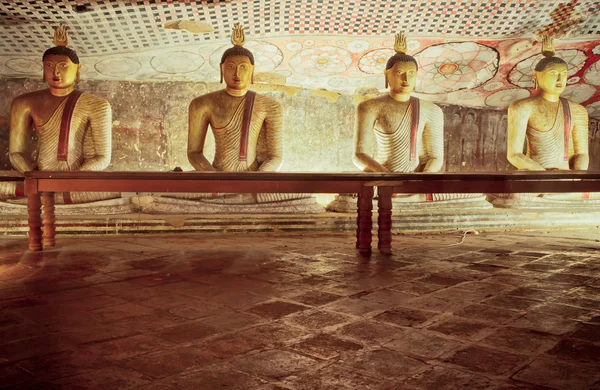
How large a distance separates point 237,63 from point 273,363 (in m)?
4.40

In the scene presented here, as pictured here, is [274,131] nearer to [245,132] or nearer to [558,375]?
[245,132]

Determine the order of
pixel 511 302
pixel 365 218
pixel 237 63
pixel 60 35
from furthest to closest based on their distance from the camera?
pixel 237 63 < pixel 60 35 < pixel 365 218 < pixel 511 302

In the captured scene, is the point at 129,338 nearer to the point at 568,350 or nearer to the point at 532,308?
the point at 568,350

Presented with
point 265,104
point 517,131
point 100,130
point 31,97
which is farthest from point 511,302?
point 31,97

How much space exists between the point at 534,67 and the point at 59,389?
21.5 ft

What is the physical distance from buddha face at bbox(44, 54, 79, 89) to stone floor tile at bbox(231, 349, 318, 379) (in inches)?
182

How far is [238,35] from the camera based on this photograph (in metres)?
5.54

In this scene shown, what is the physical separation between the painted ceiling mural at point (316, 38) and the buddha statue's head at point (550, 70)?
21 centimetres

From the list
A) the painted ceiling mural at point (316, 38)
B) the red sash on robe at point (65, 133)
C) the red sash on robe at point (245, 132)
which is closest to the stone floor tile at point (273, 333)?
the red sash on robe at point (245, 132)

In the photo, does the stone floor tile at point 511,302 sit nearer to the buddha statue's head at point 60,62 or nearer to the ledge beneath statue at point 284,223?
the ledge beneath statue at point 284,223

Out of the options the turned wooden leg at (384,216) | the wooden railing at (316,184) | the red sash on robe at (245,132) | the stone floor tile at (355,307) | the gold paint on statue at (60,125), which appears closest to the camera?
the stone floor tile at (355,307)

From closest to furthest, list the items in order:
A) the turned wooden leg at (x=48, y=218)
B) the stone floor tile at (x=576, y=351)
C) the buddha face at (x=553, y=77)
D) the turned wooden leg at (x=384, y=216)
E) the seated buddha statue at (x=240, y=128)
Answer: the stone floor tile at (x=576, y=351), the turned wooden leg at (x=384, y=216), the turned wooden leg at (x=48, y=218), the seated buddha statue at (x=240, y=128), the buddha face at (x=553, y=77)

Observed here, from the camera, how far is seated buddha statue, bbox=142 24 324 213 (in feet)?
18.3

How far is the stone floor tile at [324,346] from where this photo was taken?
5.98ft
